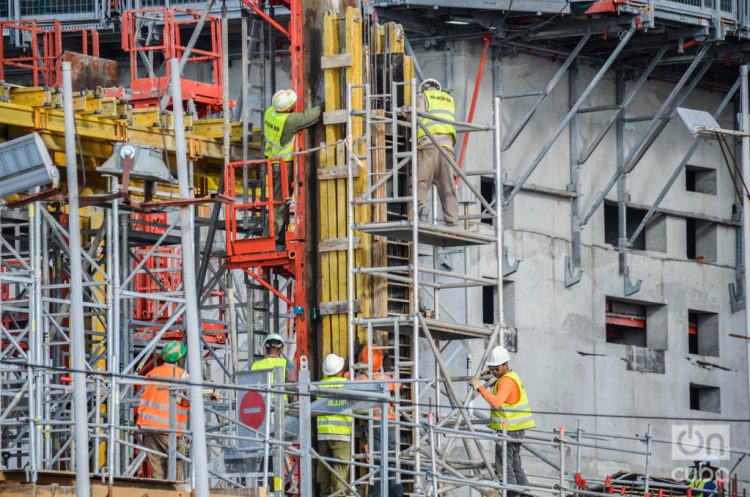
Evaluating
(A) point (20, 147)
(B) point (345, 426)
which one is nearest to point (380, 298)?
(B) point (345, 426)

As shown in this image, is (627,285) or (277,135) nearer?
(277,135)

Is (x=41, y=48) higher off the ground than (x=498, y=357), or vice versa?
(x=41, y=48)

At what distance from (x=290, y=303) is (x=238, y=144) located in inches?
153

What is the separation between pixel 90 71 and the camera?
134 ft

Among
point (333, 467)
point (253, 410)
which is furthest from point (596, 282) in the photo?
point (253, 410)

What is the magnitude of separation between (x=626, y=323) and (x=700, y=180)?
4392mm

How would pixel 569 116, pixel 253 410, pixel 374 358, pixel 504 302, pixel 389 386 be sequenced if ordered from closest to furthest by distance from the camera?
pixel 253 410, pixel 389 386, pixel 374 358, pixel 569 116, pixel 504 302

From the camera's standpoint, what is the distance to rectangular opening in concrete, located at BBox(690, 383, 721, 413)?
49.6 metres

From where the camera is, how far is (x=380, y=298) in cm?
3247

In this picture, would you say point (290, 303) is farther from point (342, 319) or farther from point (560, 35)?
point (560, 35)

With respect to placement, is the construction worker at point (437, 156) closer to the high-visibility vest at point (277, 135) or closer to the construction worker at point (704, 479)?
the high-visibility vest at point (277, 135)

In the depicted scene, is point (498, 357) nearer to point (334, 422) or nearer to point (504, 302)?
point (334, 422)

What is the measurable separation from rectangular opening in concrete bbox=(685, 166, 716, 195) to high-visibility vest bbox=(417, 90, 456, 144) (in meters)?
18.3

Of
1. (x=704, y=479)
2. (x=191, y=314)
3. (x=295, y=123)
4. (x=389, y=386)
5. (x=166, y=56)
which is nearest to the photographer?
(x=191, y=314)
